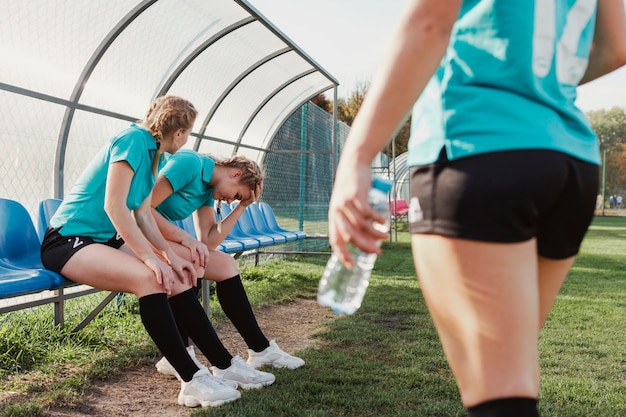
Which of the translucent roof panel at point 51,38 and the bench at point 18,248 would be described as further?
the translucent roof panel at point 51,38

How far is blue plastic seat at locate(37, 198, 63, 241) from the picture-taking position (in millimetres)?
4293

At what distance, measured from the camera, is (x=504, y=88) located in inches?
42.4

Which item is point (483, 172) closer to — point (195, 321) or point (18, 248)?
point (195, 321)

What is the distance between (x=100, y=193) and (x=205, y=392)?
1.24 m

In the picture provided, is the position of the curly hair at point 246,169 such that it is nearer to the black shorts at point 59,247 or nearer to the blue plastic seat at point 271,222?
the black shorts at point 59,247

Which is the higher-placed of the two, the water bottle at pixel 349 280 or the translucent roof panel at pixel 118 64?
the translucent roof panel at pixel 118 64

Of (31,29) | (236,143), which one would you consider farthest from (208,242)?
(236,143)

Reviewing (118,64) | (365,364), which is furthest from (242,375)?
(118,64)

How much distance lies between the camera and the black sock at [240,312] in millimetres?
4051

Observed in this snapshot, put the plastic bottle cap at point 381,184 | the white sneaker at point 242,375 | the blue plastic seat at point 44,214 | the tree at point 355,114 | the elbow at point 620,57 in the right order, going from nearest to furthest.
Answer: the plastic bottle cap at point 381,184, the elbow at point 620,57, the white sneaker at point 242,375, the blue plastic seat at point 44,214, the tree at point 355,114

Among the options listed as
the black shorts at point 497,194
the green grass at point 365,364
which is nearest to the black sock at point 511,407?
the black shorts at point 497,194

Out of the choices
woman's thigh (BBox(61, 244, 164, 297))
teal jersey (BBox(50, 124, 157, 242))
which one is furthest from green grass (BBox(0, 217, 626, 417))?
teal jersey (BBox(50, 124, 157, 242))

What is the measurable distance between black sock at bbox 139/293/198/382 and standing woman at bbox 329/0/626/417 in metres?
2.37

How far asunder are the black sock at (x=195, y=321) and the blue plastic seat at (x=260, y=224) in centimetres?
387
